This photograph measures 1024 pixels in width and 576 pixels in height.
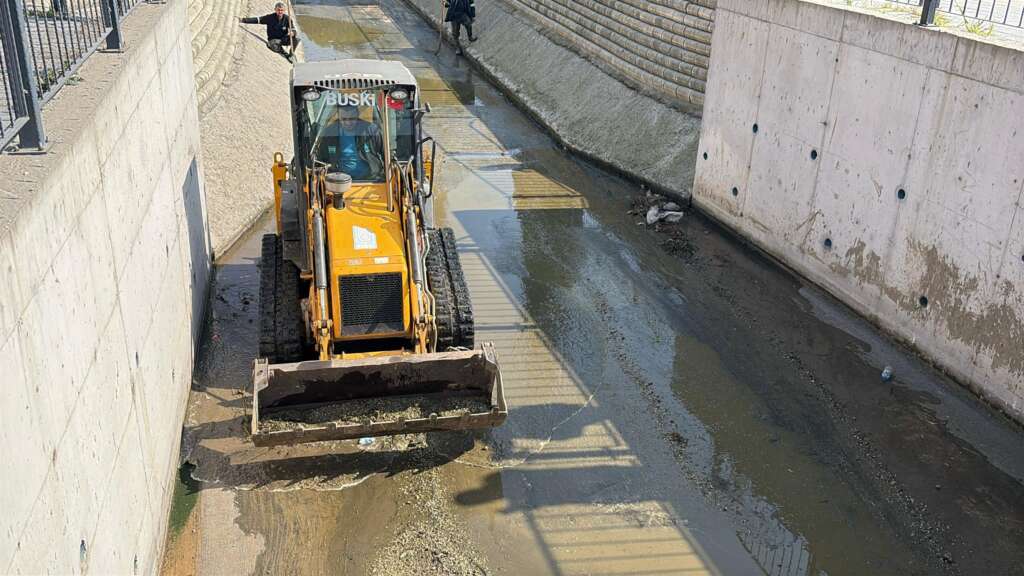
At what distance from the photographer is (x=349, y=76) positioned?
8422 millimetres

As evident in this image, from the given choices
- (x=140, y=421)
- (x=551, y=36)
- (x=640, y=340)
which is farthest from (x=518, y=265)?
(x=551, y=36)

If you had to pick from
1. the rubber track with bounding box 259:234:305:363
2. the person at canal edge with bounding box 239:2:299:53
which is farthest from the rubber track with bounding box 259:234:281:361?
the person at canal edge with bounding box 239:2:299:53

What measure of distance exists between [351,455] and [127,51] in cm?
392

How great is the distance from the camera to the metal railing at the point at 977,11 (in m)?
9.66

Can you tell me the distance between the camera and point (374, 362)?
24.7ft

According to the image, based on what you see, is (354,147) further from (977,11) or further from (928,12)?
(977,11)

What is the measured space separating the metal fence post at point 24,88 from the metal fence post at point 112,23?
2.30 meters

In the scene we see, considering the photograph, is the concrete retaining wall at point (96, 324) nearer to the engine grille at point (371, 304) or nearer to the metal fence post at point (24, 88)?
the metal fence post at point (24, 88)

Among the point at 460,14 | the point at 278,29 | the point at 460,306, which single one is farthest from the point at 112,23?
the point at 460,14

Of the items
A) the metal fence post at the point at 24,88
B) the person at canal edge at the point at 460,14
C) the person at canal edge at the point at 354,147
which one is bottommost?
the person at canal edge at the point at 460,14

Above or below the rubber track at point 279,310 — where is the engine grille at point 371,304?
above

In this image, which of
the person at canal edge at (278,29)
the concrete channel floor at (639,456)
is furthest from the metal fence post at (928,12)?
the person at canal edge at (278,29)

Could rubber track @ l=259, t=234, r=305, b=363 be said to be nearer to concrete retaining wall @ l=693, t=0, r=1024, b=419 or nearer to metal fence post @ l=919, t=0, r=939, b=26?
concrete retaining wall @ l=693, t=0, r=1024, b=419

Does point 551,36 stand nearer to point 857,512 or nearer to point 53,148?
point 857,512
